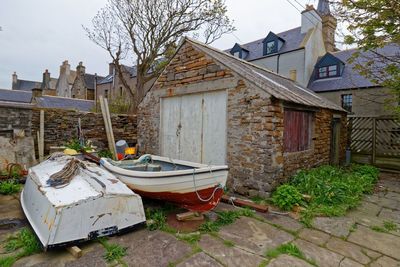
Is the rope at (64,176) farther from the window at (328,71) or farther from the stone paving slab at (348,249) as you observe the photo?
the window at (328,71)

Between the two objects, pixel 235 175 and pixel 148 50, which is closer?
pixel 235 175

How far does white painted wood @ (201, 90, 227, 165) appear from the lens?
5.74 m

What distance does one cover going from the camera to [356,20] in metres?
5.22

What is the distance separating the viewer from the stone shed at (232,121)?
4977 mm

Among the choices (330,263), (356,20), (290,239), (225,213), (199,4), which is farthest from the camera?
(199,4)

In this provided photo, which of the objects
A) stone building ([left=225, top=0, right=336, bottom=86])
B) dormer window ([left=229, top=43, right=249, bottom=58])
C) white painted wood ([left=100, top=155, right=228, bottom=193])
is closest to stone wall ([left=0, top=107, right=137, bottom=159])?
white painted wood ([left=100, top=155, right=228, bottom=193])

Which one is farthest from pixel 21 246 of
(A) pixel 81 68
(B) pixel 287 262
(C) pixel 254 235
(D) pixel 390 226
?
(A) pixel 81 68

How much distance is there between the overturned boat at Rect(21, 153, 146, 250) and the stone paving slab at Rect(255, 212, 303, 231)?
2.25 m

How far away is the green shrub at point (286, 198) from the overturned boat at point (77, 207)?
2.76 metres

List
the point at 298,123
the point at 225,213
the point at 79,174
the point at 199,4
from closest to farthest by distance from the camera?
the point at 79,174 → the point at 225,213 → the point at 298,123 → the point at 199,4

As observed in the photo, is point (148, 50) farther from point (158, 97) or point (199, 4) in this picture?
point (158, 97)

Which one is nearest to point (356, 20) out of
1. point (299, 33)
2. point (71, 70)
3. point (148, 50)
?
point (148, 50)

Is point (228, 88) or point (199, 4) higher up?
point (199, 4)

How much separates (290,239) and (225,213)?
119 centimetres
